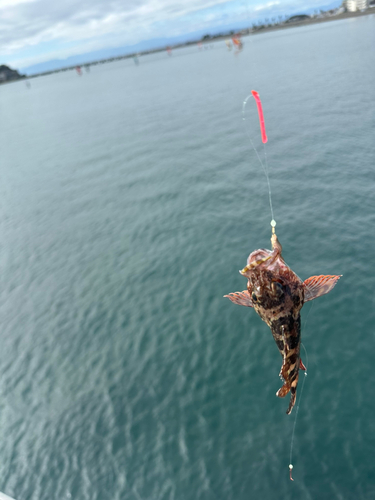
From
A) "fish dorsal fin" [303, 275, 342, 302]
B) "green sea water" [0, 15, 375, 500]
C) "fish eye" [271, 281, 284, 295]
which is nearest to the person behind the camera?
"fish eye" [271, 281, 284, 295]

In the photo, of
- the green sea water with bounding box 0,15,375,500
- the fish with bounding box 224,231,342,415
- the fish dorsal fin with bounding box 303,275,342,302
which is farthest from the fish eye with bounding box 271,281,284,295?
the green sea water with bounding box 0,15,375,500

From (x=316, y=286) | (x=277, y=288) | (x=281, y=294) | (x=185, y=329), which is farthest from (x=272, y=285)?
(x=185, y=329)

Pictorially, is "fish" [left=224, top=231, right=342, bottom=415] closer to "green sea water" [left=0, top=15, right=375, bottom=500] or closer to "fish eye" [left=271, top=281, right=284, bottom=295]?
"fish eye" [left=271, top=281, right=284, bottom=295]

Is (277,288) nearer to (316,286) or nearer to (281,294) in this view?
(281,294)

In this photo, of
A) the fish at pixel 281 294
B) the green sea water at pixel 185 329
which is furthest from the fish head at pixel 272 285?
the green sea water at pixel 185 329

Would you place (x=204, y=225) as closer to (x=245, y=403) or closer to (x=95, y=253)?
(x=95, y=253)

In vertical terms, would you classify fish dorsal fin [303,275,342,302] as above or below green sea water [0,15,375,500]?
above

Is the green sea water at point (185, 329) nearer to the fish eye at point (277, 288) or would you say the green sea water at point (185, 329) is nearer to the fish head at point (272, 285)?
the fish head at point (272, 285)

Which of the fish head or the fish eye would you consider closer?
the fish head
